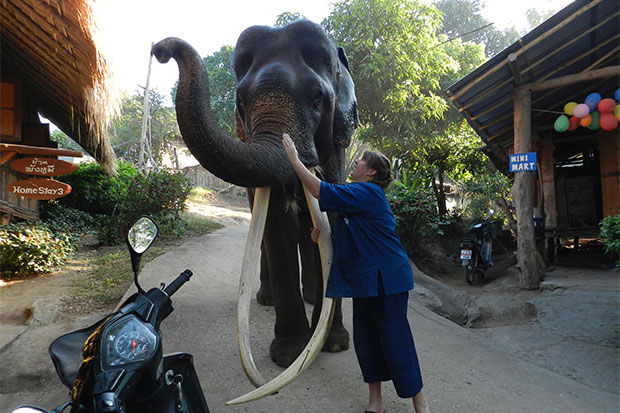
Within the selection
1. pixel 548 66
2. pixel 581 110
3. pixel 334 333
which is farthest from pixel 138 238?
pixel 548 66

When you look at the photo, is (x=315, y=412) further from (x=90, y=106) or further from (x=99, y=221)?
(x=99, y=221)

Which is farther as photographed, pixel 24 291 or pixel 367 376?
pixel 24 291

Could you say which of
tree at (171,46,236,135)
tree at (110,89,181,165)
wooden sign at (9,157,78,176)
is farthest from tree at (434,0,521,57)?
wooden sign at (9,157,78,176)

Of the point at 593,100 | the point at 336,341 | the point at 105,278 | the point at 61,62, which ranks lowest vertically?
the point at 336,341

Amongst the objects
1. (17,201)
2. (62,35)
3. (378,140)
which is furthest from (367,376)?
(378,140)

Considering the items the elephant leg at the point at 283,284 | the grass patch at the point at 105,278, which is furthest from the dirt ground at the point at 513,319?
the elephant leg at the point at 283,284

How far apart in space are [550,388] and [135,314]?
2847mm

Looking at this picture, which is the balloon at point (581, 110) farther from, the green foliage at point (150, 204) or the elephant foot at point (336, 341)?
the green foliage at point (150, 204)

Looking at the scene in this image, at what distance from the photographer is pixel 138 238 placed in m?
1.58

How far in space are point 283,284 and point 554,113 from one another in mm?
7778

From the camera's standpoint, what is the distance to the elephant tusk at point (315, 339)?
174 cm

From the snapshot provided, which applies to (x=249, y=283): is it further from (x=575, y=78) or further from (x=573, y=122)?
(x=573, y=122)

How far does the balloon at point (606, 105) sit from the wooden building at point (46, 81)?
25.2 feet

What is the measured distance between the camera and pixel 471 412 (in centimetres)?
232
